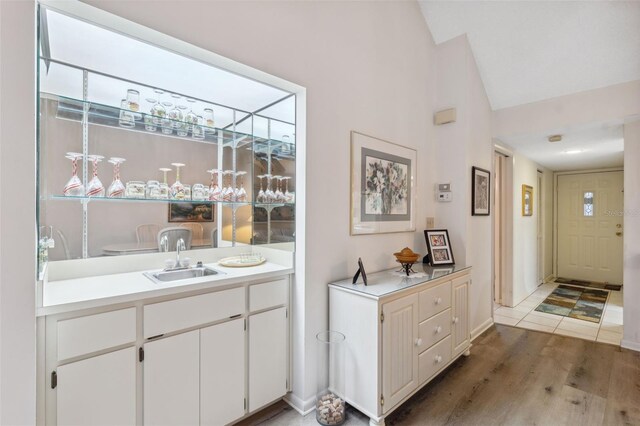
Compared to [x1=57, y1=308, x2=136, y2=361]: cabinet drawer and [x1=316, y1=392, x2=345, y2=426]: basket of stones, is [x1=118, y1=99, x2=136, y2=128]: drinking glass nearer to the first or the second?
[x1=57, y1=308, x2=136, y2=361]: cabinet drawer

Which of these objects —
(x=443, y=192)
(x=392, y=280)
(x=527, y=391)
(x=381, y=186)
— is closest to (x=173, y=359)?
(x=392, y=280)

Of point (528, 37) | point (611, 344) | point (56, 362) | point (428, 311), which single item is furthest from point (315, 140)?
point (611, 344)

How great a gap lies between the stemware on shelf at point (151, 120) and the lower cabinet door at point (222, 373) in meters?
1.42

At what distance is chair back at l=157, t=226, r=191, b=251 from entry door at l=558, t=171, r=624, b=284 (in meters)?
6.83

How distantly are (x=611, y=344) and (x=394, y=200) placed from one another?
266 cm

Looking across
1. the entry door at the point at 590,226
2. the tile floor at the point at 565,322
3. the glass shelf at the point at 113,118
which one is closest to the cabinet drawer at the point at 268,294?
the glass shelf at the point at 113,118

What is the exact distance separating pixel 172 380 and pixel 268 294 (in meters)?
0.67

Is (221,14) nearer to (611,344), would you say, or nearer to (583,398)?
(583,398)

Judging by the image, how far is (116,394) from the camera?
1408mm

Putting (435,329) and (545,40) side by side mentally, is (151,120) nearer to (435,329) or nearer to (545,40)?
(435,329)

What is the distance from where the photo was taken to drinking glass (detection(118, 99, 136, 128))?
1919 millimetres

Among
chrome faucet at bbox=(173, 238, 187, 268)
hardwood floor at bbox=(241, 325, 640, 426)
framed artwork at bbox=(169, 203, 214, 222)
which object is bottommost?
hardwood floor at bbox=(241, 325, 640, 426)

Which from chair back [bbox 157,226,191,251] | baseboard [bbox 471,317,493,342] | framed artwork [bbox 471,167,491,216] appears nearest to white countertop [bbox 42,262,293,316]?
chair back [bbox 157,226,191,251]

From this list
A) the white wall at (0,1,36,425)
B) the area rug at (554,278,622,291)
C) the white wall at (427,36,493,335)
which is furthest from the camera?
the area rug at (554,278,622,291)
